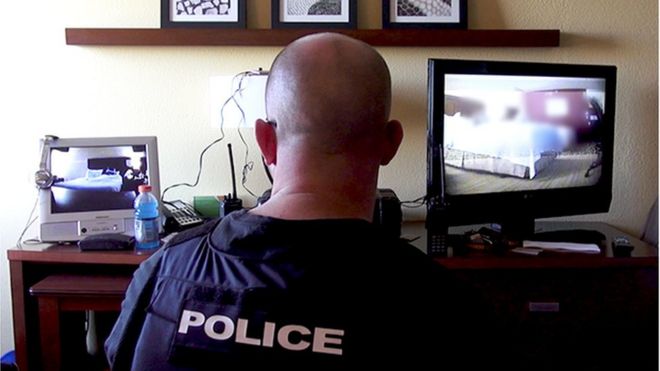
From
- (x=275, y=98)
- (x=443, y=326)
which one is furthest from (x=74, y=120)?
(x=443, y=326)

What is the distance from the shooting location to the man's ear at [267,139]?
102 cm

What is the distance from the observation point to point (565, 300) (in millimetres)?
1989

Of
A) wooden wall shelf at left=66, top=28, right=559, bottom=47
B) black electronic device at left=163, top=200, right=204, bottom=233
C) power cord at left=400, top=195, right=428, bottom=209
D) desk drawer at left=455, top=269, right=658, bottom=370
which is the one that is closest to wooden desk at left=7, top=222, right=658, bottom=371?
desk drawer at left=455, top=269, right=658, bottom=370

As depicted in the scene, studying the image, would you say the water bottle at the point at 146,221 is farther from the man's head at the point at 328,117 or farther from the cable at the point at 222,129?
the man's head at the point at 328,117

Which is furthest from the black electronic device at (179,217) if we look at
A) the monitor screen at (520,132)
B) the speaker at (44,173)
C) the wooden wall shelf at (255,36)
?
the monitor screen at (520,132)

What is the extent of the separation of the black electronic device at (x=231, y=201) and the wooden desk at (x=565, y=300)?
1.30ft

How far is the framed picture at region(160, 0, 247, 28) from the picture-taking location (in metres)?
2.44

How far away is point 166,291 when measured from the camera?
93 centimetres

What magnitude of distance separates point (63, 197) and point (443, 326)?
1.63 metres

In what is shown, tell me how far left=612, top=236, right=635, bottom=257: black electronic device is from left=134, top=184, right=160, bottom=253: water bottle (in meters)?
1.43

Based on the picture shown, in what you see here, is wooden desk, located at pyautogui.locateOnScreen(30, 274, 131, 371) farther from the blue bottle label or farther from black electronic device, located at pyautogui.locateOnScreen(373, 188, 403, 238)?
black electronic device, located at pyautogui.locateOnScreen(373, 188, 403, 238)

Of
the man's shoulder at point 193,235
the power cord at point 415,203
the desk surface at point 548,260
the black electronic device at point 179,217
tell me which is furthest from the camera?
the power cord at point 415,203

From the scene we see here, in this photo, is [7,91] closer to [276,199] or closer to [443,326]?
[276,199]

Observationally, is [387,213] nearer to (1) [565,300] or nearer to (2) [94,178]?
(1) [565,300]
